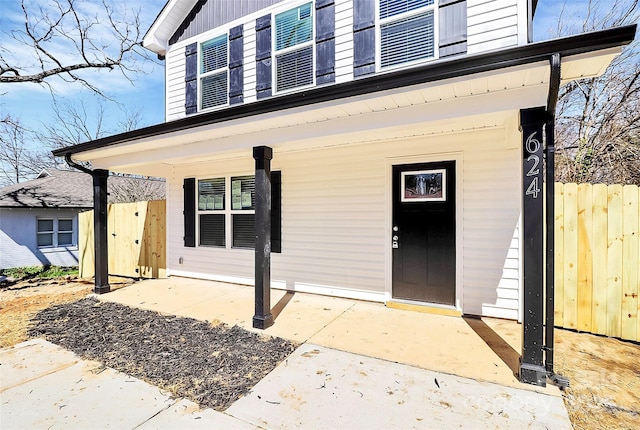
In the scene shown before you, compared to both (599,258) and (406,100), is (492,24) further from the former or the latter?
(599,258)

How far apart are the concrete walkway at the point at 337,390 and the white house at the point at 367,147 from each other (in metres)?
0.46

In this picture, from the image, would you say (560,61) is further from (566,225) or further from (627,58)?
(627,58)

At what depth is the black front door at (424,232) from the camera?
13.9ft

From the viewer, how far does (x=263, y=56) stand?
5.87m

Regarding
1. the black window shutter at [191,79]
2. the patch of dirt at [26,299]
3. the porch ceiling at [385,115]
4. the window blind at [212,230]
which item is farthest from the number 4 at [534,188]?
the black window shutter at [191,79]

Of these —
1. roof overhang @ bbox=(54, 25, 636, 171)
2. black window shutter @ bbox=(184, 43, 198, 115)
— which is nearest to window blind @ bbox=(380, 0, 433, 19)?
roof overhang @ bbox=(54, 25, 636, 171)

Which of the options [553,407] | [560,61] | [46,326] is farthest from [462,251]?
[46,326]

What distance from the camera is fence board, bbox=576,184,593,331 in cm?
346

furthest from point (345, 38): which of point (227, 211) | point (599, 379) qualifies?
point (599, 379)

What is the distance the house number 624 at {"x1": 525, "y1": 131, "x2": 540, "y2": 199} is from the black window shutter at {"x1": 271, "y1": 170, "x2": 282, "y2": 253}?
12.6 ft

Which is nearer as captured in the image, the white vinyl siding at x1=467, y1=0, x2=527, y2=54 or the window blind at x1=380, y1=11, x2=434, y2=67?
the white vinyl siding at x1=467, y1=0, x2=527, y2=54

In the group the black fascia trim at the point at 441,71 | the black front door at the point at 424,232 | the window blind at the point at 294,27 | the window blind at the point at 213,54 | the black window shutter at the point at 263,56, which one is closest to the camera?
the black fascia trim at the point at 441,71

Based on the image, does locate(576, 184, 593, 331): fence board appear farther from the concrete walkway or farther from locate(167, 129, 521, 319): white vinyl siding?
the concrete walkway

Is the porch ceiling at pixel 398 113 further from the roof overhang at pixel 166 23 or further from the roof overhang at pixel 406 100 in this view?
the roof overhang at pixel 166 23
